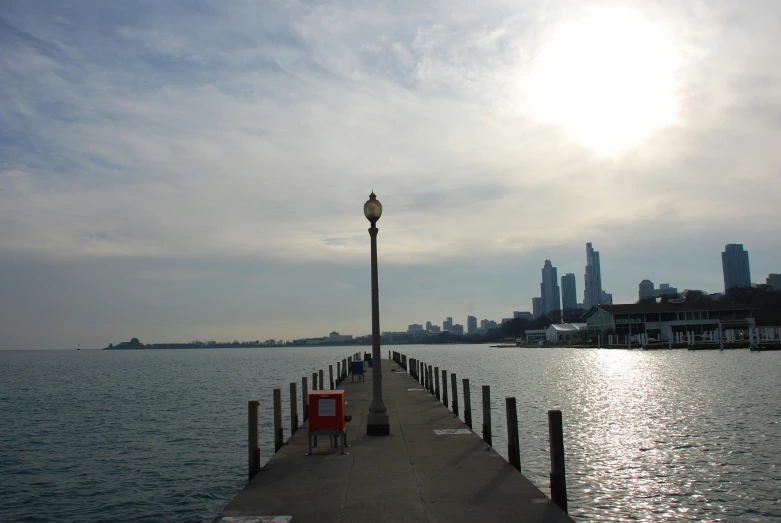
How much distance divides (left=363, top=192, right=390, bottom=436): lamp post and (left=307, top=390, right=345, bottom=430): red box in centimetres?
183

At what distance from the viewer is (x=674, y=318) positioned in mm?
117625

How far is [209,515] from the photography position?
14086 mm

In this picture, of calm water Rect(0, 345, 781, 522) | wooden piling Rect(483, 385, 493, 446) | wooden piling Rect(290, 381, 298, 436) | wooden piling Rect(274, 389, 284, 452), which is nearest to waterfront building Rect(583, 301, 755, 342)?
calm water Rect(0, 345, 781, 522)

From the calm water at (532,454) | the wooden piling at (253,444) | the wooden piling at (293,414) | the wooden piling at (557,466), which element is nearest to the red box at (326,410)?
the wooden piling at (253,444)

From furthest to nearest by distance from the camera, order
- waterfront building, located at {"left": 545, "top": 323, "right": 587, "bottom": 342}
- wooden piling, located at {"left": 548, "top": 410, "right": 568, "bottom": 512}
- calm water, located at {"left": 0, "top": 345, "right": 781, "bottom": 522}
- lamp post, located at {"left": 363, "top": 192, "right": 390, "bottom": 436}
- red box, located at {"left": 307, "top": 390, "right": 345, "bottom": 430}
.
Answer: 1. waterfront building, located at {"left": 545, "top": 323, "right": 587, "bottom": 342}
2. lamp post, located at {"left": 363, "top": 192, "right": 390, "bottom": 436}
3. calm water, located at {"left": 0, "top": 345, "right": 781, "bottom": 522}
4. red box, located at {"left": 307, "top": 390, "right": 345, "bottom": 430}
5. wooden piling, located at {"left": 548, "top": 410, "right": 568, "bottom": 512}

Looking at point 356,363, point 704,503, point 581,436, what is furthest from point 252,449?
point 356,363

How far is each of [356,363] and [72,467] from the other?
69.2 feet

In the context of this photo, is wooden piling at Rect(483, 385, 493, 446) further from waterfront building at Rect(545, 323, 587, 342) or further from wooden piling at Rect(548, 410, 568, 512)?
waterfront building at Rect(545, 323, 587, 342)

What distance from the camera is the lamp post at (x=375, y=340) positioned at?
51.6 ft

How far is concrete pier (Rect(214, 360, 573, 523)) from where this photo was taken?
918 cm

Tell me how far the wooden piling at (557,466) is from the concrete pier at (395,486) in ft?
1.04

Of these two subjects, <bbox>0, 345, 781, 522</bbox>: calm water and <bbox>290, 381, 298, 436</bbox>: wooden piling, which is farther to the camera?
<bbox>290, 381, 298, 436</bbox>: wooden piling

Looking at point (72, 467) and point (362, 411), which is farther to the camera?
point (362, 411)

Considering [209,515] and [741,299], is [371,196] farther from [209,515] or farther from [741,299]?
[741,299]
